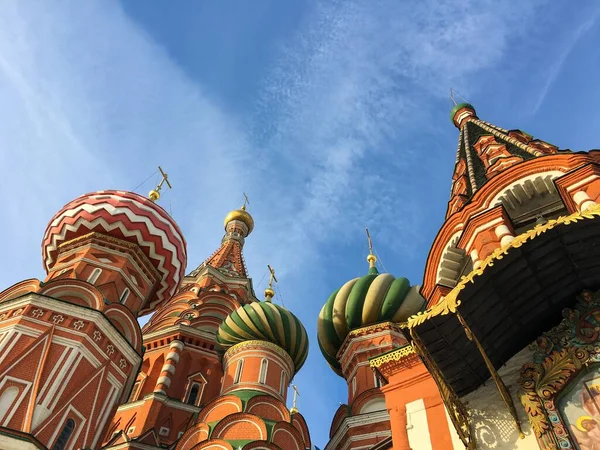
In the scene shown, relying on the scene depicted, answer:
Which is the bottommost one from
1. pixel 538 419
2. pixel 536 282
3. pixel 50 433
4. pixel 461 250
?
pixel 538 419

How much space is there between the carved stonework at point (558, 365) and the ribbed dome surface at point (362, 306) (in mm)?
11937

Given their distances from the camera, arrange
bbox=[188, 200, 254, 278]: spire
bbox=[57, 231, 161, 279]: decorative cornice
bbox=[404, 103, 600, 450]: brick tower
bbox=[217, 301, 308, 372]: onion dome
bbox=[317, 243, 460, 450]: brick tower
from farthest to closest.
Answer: bbox=[188, 200, 254, 278]: spire, bbox=[217, 301, 308, 372]: onion dome, bbox=[57, 231, 161, 279]: decorative cornice, bbox=[317, 243, 460, 450]: brick tower, bbox=[404, 103, 600, 450]: brick tower

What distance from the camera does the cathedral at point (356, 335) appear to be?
6.95 m

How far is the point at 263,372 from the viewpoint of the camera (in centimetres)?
1825

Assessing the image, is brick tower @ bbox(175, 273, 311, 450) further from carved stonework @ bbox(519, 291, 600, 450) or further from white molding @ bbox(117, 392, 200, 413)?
carved stonework @ bbox(519, 291, 600, 450)


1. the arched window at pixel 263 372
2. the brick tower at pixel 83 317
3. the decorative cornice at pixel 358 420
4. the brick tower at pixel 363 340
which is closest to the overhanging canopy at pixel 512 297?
the brick tower at pixel 363 340

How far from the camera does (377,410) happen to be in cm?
1748

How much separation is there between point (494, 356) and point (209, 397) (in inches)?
611

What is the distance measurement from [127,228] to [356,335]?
8.21m

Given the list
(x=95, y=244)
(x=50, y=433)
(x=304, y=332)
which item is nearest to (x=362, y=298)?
(x=304, y=332)

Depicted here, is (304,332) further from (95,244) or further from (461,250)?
(461,250)

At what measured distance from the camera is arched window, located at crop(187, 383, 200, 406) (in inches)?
832

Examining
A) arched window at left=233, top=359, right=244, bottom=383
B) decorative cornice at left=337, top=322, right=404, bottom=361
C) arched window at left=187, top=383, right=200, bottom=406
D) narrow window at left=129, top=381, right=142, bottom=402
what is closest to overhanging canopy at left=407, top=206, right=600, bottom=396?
arched window at left=233, top=359, right=244, bottom=383

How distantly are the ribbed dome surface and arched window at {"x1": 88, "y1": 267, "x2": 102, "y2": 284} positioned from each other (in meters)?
7.62
